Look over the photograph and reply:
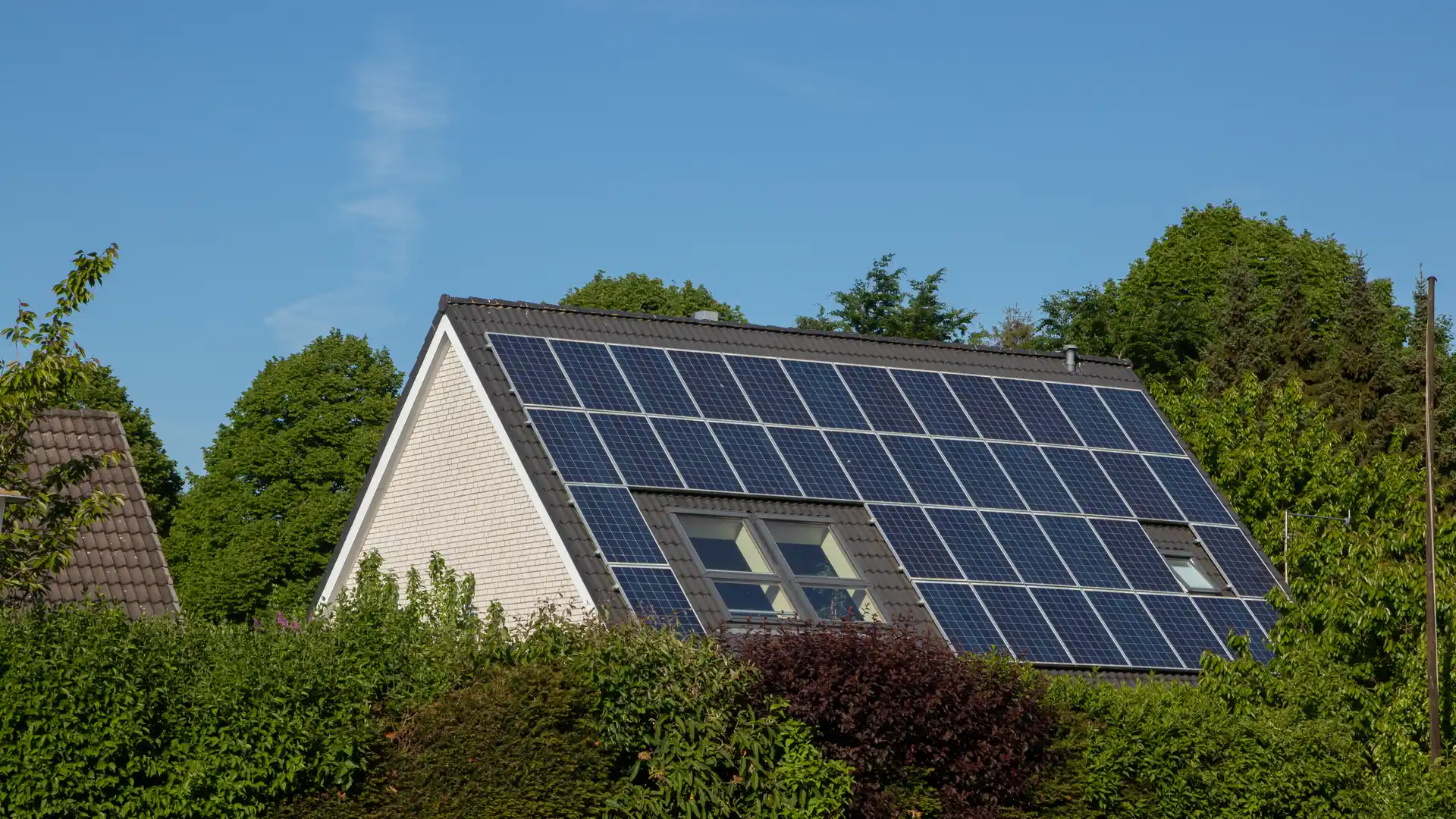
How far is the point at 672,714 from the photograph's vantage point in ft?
56.7

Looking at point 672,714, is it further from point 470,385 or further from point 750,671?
point 470,385

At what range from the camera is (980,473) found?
1058 inches

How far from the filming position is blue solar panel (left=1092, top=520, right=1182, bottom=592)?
26.3 meters

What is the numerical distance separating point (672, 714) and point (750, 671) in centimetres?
112

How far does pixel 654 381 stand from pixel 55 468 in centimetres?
980

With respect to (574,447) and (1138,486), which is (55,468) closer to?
(574,447)

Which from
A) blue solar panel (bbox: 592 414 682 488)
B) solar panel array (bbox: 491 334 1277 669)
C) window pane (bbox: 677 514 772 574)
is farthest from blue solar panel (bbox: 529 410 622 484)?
window pane (bbox: 677 514 772 574)

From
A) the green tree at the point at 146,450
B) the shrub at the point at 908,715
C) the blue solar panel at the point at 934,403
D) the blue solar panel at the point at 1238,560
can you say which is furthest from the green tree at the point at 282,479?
the shrub at the point at 908,715

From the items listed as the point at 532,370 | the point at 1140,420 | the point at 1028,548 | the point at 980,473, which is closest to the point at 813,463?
the point at 980,473

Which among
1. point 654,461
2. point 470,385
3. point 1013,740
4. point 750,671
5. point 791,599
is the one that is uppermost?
point 470,385

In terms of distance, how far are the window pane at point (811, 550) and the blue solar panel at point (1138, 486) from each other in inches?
230

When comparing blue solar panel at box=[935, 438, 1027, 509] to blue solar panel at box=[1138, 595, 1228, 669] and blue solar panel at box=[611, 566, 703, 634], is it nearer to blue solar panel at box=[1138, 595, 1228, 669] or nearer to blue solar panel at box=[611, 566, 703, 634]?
blue solar panel at box=[1138, 595, 1228, 669]

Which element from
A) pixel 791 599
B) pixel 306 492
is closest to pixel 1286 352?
pixel 306 492

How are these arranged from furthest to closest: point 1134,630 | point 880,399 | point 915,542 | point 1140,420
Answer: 1. point 1140,420
2. point 880,399
3. point 1134,630
4. point 915,542
